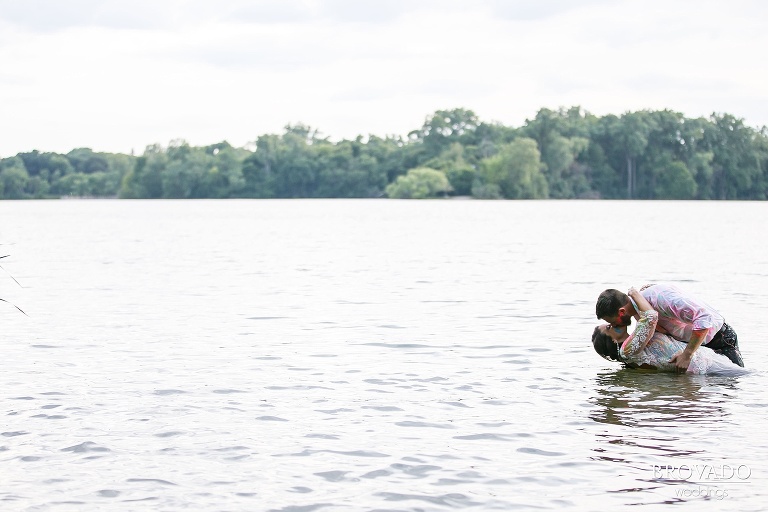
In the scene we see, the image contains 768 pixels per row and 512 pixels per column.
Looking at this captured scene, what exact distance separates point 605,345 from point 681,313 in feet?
4.10

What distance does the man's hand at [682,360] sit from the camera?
12.9 meters

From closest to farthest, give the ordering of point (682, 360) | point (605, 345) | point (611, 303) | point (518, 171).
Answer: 1. point (611, 303)
2. point (682, 360)
3. point (605, 345)
4. point (518, 171)

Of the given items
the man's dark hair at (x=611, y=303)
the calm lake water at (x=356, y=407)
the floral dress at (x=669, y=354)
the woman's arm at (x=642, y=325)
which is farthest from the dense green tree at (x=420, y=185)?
the man's dark hair at (x=611, y=303)

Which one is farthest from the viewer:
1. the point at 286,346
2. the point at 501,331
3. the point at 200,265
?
the point at 200,265

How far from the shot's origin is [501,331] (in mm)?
18156

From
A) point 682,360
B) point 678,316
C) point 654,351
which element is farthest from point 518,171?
point 678,316

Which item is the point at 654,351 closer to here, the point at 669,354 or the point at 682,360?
the point at 669,354

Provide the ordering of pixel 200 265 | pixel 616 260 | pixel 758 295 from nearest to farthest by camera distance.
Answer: pixel 758 295 < pixel 200 265 < pixel 616 260

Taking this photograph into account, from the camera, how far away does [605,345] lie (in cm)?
1340

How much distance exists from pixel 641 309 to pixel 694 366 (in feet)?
4.14

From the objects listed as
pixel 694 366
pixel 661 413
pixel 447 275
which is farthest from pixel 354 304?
pixel 661 413

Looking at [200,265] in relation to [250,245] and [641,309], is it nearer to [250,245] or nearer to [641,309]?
[250,245]

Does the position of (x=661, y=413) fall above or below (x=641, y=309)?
below

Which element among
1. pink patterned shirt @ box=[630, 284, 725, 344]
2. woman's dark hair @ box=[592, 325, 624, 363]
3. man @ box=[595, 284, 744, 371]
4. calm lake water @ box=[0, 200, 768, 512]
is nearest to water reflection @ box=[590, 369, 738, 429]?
calm lake water @ box=[0, 200, 768, 512]
